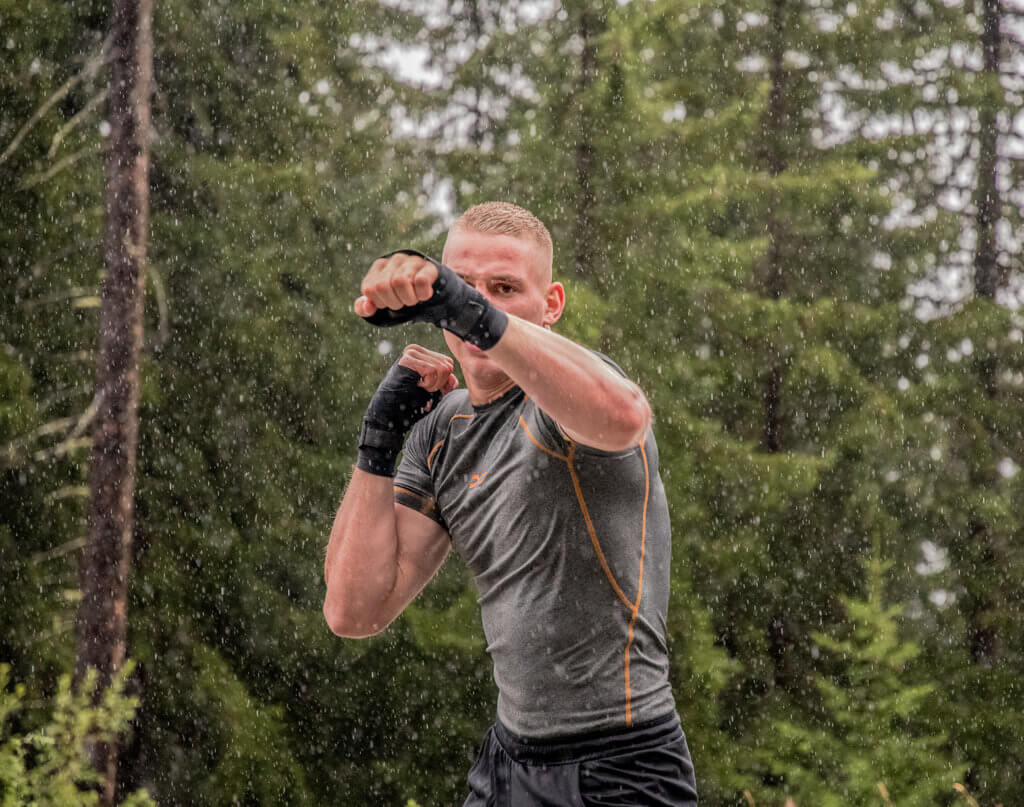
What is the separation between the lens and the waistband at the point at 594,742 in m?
2.14

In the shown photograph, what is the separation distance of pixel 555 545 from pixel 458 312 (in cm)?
60

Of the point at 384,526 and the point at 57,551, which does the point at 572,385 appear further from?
the point at 57,551

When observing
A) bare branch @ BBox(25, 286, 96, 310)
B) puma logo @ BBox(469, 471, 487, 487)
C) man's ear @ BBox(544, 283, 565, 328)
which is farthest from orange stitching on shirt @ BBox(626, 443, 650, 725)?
bare branch @ BBox(25, 286, 96, 310)

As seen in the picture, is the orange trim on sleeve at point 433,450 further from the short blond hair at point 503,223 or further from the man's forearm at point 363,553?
the short blond hair at point 503,223

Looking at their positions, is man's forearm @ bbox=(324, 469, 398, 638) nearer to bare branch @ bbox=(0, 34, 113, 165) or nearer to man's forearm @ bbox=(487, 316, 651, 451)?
man's forearm @ bbox=(487, 316, 651, 451)

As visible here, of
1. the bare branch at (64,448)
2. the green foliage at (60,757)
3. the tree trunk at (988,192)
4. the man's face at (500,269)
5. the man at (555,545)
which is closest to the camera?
the man at (555,545)

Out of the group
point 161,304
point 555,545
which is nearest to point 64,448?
point 161,304

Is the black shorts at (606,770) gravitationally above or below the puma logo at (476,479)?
below

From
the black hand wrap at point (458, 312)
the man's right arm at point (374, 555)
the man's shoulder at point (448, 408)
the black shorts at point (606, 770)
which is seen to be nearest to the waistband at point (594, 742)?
the black shorts at point (606, 770)

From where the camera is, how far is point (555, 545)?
2.14m

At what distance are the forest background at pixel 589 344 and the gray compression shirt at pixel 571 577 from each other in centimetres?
773

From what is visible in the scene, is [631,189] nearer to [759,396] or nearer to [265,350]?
[759,396]

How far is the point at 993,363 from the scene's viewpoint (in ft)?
42.1

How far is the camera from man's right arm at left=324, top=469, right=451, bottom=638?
98.0 inches
